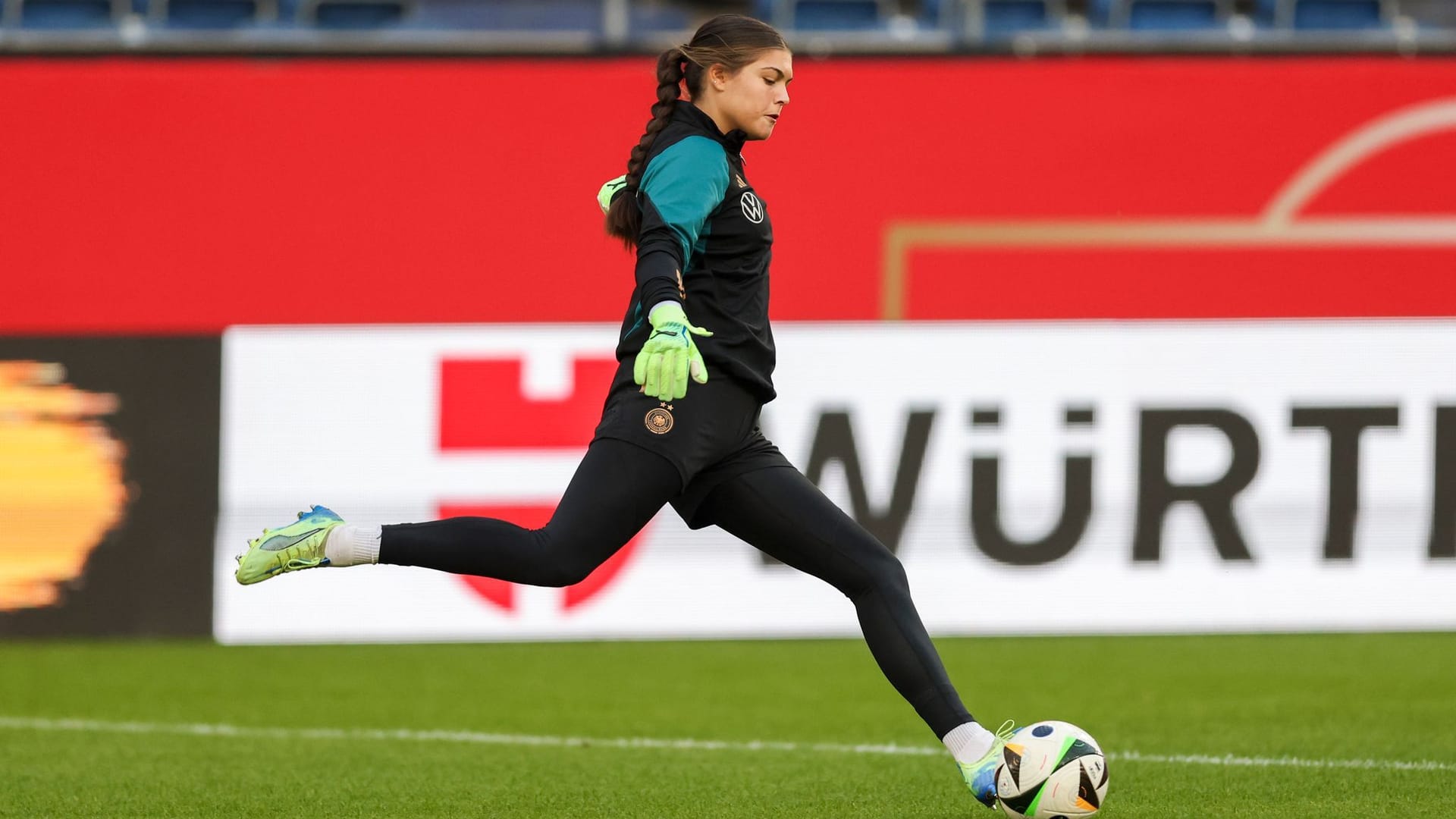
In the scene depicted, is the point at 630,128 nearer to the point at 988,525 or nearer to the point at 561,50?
the point at 561,50

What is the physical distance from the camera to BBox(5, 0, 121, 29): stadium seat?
1116 centimetres

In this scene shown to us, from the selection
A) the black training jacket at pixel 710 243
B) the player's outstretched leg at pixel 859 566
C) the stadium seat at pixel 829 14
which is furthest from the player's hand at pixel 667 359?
the stadium seat at pixel 829 14

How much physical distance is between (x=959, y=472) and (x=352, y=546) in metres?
4.72

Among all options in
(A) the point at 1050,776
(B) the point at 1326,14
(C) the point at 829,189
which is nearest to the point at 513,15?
(C) the point at 829,189

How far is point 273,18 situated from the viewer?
1136 cm

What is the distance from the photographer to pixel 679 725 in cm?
618

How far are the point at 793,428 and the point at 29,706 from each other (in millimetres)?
3481

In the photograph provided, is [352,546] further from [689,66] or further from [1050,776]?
[1050,776]

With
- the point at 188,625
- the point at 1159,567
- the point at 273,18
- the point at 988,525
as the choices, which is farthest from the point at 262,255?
the point at 1159,567

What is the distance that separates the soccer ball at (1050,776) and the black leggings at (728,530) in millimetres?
154

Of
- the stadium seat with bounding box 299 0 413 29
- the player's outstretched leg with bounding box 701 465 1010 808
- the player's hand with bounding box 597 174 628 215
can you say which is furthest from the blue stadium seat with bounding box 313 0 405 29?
the player's outstretched leg with bounding box 701 465 1010 808

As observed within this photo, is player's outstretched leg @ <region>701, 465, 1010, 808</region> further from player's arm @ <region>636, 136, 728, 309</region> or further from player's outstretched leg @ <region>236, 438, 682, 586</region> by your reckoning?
player's arm @ <region>636, 136, 728, 309</region>

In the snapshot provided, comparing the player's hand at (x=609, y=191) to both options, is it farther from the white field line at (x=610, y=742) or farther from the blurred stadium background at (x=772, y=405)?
the white field line at (x=610, y=742)

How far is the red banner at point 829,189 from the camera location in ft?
35.0
